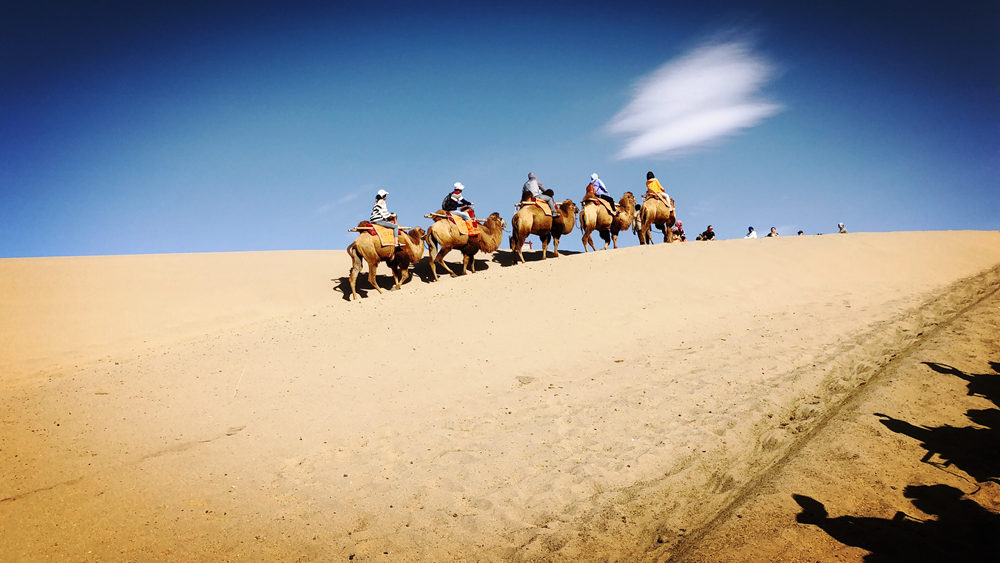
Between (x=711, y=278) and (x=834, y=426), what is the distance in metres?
7.97

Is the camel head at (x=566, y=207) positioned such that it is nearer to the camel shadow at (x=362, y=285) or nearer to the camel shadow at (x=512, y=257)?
the camel shadow at (x=512, y=257)

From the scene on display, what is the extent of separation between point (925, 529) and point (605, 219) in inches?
579

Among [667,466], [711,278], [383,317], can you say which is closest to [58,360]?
[383,317]

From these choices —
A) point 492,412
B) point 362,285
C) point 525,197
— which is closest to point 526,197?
point 525,197

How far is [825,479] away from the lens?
13.1 feet

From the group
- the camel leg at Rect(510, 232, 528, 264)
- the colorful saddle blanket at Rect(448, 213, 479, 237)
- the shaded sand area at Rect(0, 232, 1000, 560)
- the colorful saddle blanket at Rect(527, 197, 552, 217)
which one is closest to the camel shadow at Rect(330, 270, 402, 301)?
the shaded sand area at Rect(0, 232, 1000, 560)

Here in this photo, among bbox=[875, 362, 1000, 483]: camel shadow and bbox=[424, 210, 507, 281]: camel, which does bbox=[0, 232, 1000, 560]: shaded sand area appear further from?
bbox=[424, 210, 507, 281]: camel

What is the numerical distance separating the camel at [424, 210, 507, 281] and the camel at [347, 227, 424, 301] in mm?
477

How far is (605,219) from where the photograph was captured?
685 inches

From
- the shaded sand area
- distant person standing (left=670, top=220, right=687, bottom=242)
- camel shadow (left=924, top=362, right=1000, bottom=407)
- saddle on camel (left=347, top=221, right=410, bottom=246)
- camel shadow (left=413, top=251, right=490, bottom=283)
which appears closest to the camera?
the shaded sand area

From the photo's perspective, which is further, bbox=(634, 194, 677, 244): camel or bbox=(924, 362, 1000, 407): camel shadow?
bbox=(634, 194, 677, 244): camel

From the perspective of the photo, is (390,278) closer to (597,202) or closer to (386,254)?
(386,254)

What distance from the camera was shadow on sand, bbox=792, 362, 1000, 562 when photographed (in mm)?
3074

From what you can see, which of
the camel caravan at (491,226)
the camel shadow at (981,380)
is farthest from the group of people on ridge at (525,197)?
the camel shadow at (981,380)
